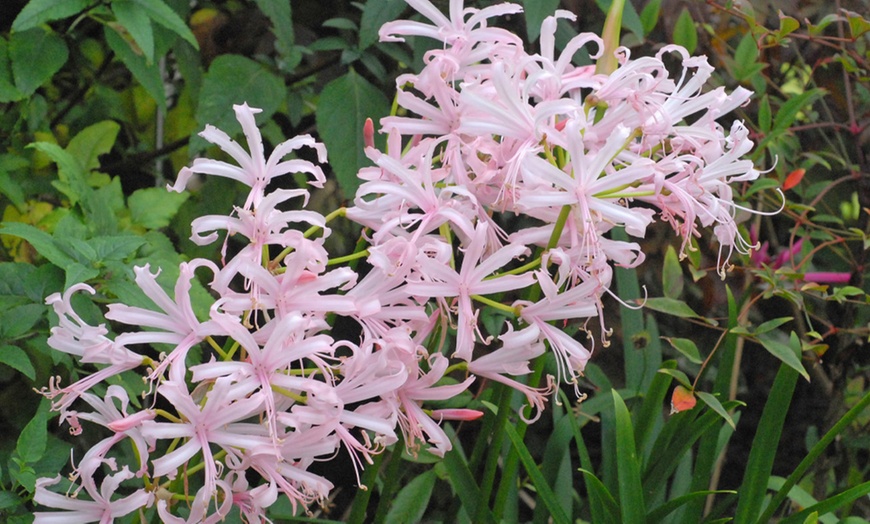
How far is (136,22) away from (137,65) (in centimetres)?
15

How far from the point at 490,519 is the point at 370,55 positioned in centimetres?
62

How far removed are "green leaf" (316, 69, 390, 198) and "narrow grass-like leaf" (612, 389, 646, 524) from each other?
17.5 inches

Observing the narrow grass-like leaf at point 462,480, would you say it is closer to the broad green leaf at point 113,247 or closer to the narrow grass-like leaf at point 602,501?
the narrow grass-like leaf at point 602,501

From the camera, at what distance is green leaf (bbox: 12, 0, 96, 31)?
897mm

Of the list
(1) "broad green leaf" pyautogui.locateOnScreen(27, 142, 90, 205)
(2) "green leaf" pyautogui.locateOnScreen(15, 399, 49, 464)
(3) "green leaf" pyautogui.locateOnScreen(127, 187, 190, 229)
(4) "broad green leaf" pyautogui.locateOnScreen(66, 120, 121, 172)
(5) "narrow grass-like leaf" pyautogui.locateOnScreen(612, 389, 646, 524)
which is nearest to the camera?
(2) "green leaf" pyautogui.locateOnScreen(15, 399, 49, 464)

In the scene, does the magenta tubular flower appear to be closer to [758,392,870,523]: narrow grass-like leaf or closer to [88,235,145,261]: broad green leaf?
[88,235,145,261]: broad green leaf

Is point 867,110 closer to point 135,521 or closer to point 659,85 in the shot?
point 659,85

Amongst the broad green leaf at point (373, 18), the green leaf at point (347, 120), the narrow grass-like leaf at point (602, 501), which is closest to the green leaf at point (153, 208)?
the green leaf at point (347, 120)

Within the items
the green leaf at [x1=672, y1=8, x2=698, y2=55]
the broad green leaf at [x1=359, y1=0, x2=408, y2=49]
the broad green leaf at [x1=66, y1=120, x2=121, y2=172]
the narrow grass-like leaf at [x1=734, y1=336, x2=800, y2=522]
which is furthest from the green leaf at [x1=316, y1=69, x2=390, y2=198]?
the narrow grass-like leaf at [x1=734, y1=336, x2=800, y2=522]

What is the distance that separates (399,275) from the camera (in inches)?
26.7

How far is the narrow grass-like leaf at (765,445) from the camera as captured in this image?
97cm

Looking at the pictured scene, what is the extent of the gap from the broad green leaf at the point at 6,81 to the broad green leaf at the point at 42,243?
0.25 meters

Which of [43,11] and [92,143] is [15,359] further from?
[92,143]

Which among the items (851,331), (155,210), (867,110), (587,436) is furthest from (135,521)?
(867,110)
